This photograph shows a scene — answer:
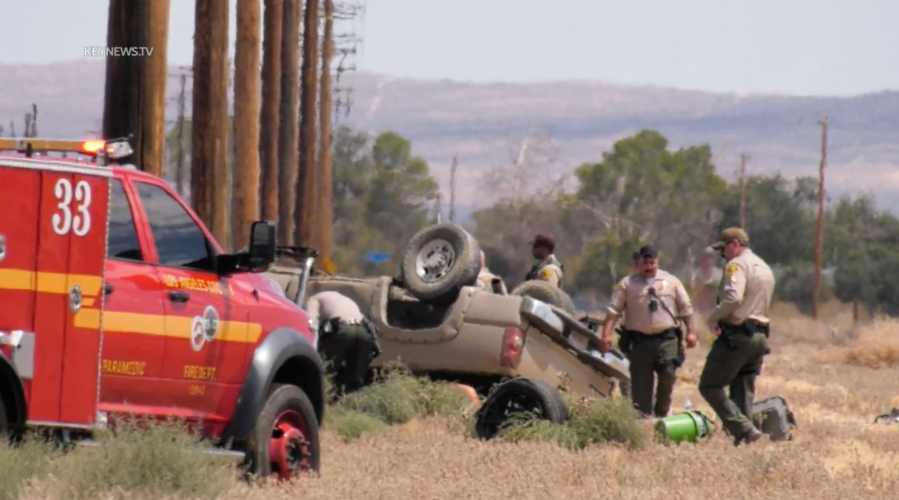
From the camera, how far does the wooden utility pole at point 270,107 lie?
A: 94.4ft

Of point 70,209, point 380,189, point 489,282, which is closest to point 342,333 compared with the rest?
point 489,282

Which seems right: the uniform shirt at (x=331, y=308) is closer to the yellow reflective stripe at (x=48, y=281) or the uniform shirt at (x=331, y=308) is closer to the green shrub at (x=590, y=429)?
the green shrub at (x=590, y=429)

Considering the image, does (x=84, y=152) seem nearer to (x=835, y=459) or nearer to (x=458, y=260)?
(x=835, y=459)

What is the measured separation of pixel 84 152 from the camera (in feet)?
30.9

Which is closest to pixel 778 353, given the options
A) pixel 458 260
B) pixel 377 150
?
pixel 458 260

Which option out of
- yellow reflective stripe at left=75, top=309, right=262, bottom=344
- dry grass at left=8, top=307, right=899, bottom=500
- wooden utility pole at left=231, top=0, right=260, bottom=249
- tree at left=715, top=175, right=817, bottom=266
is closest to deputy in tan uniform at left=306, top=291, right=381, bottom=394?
dry grass at left=8, top=307, right=899, bottom=500

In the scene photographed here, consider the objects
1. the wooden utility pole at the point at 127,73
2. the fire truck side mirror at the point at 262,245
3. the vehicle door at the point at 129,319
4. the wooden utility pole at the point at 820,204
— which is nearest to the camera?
the vehicle door at the point at 129,319

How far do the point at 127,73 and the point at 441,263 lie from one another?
15.9ft

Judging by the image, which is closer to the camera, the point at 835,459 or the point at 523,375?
the point at 835,459

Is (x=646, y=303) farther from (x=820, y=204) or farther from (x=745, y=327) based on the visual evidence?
(x=820, y=204)

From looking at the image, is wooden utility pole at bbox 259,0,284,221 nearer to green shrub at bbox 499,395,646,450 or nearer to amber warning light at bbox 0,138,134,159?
green shrub at bbox 499,395,646,450

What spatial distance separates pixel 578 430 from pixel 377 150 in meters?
83.9

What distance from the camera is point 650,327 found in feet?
50.9

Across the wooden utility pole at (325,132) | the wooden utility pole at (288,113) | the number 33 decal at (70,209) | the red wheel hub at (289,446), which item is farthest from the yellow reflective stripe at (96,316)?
the wooden utility pole at (325,132)
